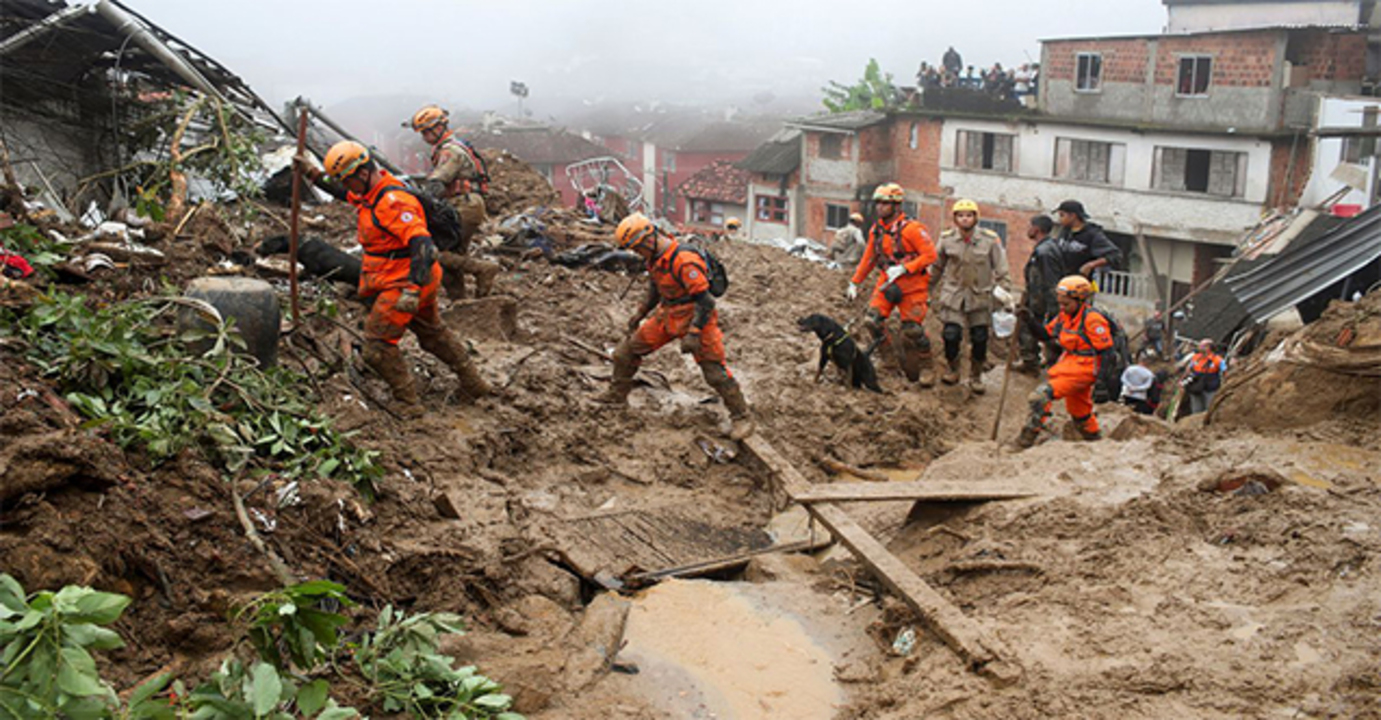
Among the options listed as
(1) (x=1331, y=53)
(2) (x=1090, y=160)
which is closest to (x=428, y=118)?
(2) (x=1090, y=160)

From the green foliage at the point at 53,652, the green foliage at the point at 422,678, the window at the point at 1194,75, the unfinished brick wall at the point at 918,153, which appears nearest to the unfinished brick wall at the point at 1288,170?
the window at the point at 1194,75

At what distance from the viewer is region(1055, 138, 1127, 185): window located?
29438 mm

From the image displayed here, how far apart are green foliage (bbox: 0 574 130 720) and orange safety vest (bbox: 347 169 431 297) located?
4316 millimetres

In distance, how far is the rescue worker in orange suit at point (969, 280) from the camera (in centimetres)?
1026

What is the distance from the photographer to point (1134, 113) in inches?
1169

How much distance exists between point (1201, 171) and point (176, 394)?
27956mm

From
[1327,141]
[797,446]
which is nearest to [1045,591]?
[797,446]

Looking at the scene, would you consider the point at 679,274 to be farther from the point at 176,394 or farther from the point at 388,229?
the point at 176,394

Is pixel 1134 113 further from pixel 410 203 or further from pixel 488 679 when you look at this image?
pixel 488 679

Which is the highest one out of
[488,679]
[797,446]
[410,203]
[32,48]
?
[32,48]

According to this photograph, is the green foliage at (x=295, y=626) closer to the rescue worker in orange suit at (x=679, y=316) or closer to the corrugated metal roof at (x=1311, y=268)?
the rescue worker in orange suit at (x=679, y=316)

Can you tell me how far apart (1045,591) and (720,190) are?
1442 inches

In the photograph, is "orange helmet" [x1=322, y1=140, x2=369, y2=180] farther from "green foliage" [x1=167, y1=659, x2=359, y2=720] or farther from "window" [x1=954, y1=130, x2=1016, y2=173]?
"window" [x1=954, y1=130, x2=1016, y2=173]

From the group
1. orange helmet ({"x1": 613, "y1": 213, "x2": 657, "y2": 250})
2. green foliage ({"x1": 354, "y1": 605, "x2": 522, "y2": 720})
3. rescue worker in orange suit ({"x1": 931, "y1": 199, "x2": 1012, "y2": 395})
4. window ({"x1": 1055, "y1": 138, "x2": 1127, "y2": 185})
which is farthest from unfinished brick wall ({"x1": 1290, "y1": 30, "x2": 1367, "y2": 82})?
green foliage ({"x1": 354, "y1": 605, "x2": 522, "y2": 720})
